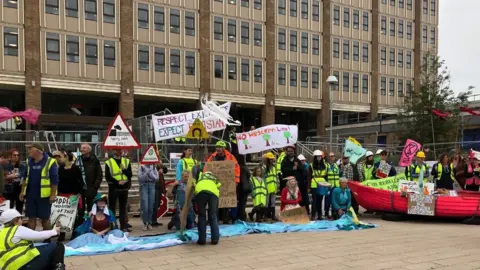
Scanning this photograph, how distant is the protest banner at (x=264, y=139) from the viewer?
13375 millimetres

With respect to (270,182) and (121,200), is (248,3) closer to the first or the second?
(270,182)

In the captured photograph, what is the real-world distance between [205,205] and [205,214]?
17 centimetres

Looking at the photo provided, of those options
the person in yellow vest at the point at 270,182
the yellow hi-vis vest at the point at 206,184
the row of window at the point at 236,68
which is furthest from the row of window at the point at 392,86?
the yellow hi-vis vest at the point at 206,184

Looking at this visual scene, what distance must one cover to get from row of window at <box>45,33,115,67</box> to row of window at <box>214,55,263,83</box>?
27.3 feet

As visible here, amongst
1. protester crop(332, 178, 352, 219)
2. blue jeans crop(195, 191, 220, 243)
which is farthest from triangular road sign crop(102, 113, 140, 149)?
protester crop(332, 178, 352, 219)

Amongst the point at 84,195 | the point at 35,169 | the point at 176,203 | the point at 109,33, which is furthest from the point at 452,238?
the point at 109,33

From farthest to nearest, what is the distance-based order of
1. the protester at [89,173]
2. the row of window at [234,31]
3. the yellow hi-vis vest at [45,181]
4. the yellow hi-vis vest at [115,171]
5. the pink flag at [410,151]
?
the row of window at [234,31] < the pink flag at [410,151] < the yellow hi-vis vest at [115,171] < the protester at [89,173] < the yellow hi-vis vest at [45,181]

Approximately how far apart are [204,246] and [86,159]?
3.08 metres

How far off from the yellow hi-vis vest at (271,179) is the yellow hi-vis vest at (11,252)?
22.3ft

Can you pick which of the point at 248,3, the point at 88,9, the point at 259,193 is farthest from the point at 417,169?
the point at 248,3

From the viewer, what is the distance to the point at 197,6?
116ft

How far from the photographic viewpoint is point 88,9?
3134 cm

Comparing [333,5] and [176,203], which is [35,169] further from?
[333,5]

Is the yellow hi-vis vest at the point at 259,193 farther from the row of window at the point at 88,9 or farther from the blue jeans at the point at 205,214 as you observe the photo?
the row of window at the point at 88,9
